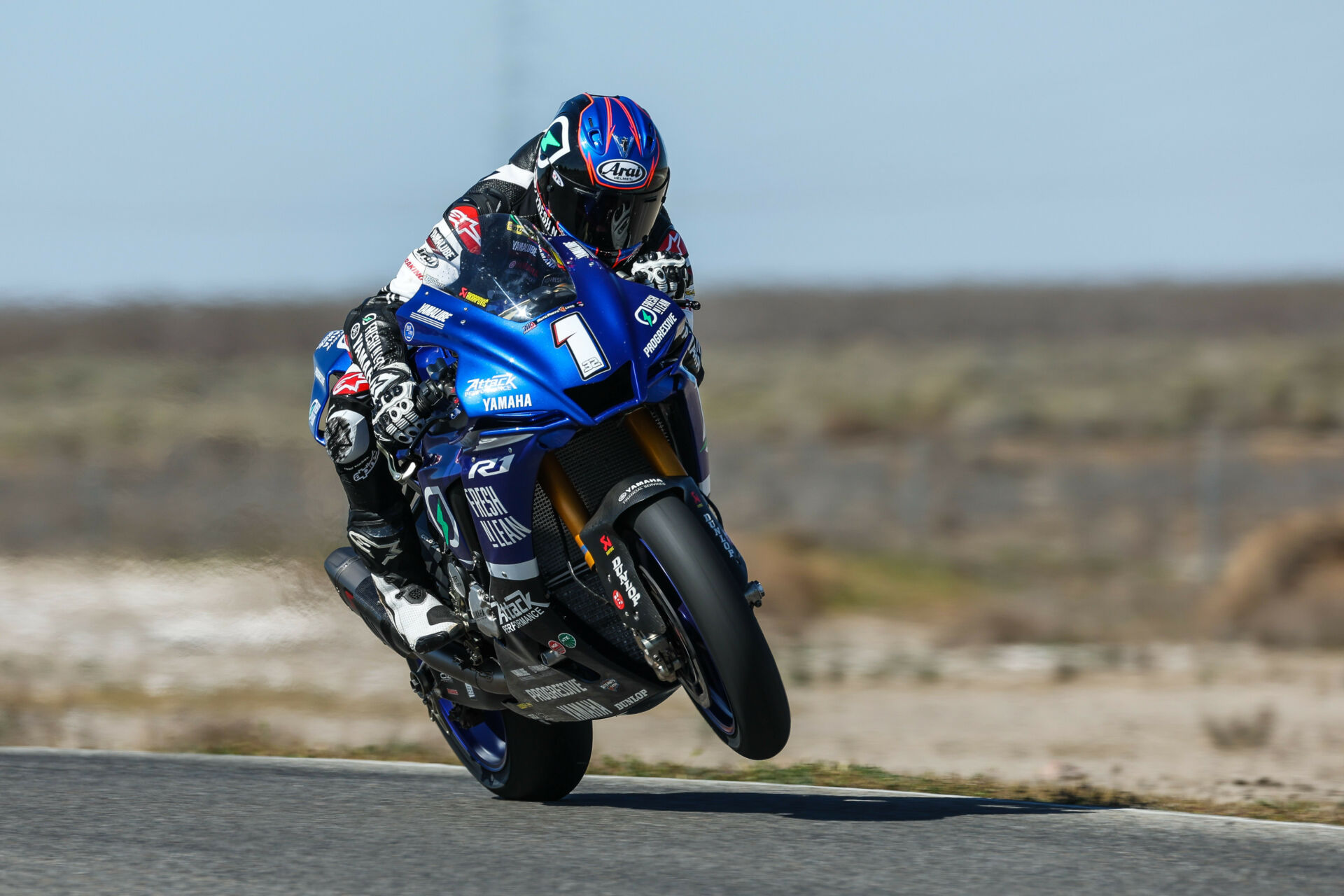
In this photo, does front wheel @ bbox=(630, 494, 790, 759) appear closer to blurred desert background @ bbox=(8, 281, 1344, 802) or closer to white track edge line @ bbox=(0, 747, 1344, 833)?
Answer: white track edge line @ bbox=(0, 747, 1344, 833)

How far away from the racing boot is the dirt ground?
4067mm

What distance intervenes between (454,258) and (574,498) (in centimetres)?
106

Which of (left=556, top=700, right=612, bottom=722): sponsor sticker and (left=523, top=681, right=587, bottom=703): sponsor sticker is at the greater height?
(left=523, top=681, right=587, bottom=703): sponsor sticker

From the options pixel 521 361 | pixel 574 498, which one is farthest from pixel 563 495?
pixel 521 361

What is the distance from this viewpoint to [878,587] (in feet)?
66.3

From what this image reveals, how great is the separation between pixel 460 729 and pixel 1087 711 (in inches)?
295

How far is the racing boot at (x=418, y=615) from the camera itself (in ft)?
21.0

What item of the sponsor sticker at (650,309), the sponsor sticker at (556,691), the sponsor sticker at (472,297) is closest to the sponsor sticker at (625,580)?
the sponsor sticker at (556,691)

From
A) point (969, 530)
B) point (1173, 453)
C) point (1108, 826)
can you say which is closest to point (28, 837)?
point (1108, 826)

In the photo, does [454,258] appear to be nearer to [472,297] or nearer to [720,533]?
[472,297]

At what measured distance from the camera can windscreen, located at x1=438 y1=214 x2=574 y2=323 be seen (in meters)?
5.96

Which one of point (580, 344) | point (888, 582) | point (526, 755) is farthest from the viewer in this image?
point (888, 582)

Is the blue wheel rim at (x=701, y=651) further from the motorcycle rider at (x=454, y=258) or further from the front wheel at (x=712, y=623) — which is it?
the motorcycle rider at (x=454, y=258)

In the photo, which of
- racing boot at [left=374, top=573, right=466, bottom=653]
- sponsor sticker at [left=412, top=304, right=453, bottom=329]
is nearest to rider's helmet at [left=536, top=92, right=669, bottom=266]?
sponsor sticker at [left=412, top=304, right=453, bottom=329]
